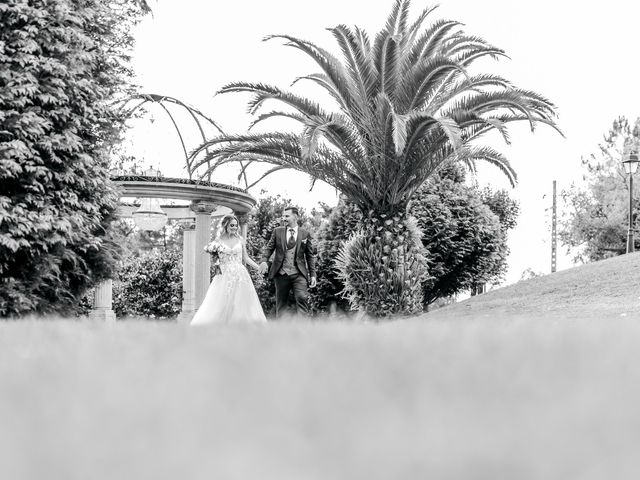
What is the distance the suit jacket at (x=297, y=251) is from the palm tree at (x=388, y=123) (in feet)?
4.97

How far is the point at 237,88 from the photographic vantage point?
42.7 ft

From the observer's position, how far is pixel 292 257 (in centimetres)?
1201

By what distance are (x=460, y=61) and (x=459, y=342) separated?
521 inches

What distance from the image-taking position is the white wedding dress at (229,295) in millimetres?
11422

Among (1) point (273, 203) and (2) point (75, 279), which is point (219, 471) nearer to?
(2) point (75, 279)

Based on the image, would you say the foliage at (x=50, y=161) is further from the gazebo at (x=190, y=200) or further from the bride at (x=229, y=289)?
the gazebo at (x=190, y=200)

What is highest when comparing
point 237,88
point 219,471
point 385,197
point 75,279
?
point 237,88

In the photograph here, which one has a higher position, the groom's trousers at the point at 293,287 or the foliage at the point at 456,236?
the foliage at the point at 456,236

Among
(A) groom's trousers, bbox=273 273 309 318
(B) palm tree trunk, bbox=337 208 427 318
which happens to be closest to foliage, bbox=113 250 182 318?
(B) palm tree trunk, bbox=337 208 427 318

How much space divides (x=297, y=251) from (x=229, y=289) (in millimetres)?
1372

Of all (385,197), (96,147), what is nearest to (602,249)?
(385,197)

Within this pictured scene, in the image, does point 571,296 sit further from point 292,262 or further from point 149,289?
point 149,289

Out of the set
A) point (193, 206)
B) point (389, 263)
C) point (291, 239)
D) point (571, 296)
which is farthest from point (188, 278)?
point (571, 296)

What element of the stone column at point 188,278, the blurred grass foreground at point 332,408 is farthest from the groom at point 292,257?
the blurred grass foreground at point 332,408
